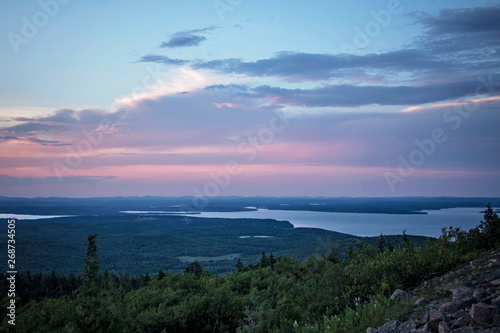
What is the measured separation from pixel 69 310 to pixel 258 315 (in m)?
6.83

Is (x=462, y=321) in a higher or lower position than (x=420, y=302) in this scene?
higher

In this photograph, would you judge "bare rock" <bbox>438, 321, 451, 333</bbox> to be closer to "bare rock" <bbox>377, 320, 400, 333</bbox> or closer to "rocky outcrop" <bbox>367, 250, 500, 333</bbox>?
"rocky outcrop" <bbox>367, 250, 500, 333</bbox>

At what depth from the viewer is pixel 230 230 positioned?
134 meters

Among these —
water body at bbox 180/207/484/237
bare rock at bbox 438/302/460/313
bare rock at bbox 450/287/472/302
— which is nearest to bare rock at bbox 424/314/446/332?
bare rock at bbox 438/302/460/313

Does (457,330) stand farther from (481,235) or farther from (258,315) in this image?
(481,235)

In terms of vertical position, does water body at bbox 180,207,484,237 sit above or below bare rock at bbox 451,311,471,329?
below

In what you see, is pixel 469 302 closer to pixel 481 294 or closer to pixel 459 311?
pixel 459 311

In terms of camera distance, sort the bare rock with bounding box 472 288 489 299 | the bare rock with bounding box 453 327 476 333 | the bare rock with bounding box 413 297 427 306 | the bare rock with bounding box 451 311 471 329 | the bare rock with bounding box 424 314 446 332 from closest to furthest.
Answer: the bare rock with bounding box 453 327 476 333
the bare rock with bounding box 451 311 471 329
the bare rock with bounding box 424 314 446 332
the bare rock with bounding box 472 288 489 299
the bare rock with bounding box 413 297 427 306

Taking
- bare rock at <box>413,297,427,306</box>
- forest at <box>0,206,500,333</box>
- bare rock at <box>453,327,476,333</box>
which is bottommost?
forest at <box>0,206,500,333</box>

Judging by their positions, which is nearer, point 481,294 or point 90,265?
point 481,294

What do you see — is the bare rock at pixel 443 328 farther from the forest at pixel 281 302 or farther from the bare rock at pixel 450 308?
the forest at pixel 281 302

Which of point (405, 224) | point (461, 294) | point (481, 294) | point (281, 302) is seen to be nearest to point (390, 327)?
point (461, 294)

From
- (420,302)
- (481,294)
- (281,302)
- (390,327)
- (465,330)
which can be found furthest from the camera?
(281,302)

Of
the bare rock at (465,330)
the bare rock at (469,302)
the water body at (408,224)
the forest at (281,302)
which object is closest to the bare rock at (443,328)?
the bare rock at (465,330)
